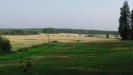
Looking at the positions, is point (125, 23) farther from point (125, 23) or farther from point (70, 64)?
point (70, 64)

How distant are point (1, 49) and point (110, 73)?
37.9 m

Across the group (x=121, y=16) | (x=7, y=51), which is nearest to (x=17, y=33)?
(x=121, y=16)

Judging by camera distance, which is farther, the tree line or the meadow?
the tree line

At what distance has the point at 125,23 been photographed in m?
110

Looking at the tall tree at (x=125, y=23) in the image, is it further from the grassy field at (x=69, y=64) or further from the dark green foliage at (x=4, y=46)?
the grassy field at (x=69, y=64)

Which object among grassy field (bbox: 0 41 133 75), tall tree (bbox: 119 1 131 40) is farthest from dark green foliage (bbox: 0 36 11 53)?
tall tree (bbox: 119 1 131 40)

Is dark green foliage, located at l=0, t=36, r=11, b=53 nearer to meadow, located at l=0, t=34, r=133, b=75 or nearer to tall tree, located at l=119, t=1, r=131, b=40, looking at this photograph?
meadow, located at l=0, t=34, r=133, b=75

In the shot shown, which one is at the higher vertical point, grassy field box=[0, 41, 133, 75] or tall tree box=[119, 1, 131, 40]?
tall tree box=[119, 1, 131, 40]

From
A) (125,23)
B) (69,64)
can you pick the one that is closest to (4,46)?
(69,64)

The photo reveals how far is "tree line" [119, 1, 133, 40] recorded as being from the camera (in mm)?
107500

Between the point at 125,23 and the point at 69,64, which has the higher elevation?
the point at 125,23

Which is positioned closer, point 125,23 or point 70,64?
point 70,64

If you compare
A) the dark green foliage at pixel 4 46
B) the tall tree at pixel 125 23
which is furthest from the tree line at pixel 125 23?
the dark green foliage at pixel 4 46

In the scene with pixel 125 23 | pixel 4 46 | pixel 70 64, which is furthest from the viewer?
pixel 125 23
